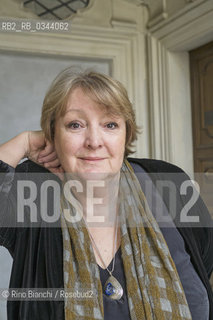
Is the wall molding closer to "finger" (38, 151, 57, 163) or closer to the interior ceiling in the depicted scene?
the interior ceiling

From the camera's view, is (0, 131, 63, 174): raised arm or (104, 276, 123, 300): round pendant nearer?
(104, 276, 123, 300): round pendant

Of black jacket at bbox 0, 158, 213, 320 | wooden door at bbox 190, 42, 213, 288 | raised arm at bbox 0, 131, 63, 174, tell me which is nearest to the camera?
black jacket at bbox 0, 158, 213, 320

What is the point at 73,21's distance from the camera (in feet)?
10.9

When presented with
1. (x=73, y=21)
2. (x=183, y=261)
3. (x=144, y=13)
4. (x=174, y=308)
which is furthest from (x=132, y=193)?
(x=144, y=13)

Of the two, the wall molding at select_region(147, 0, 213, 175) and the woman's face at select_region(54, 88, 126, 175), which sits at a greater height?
the wall molding at select_region(147, 0, 213, 175)

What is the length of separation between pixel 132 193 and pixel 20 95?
202cm

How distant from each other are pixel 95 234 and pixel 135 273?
8.6 inches

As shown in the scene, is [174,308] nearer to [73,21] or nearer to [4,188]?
[4,188]

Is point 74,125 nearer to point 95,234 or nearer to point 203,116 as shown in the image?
point 95,234

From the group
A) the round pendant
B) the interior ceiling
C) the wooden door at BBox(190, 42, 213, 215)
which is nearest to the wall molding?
the wooden door at BBox(190, 42, 213, 215)

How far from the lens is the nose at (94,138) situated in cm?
143

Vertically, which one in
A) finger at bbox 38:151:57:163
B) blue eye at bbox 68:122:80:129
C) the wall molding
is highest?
the wall molding

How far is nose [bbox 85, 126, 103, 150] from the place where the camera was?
1433 mm

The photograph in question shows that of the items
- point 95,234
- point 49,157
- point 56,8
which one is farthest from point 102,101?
point 56,8
